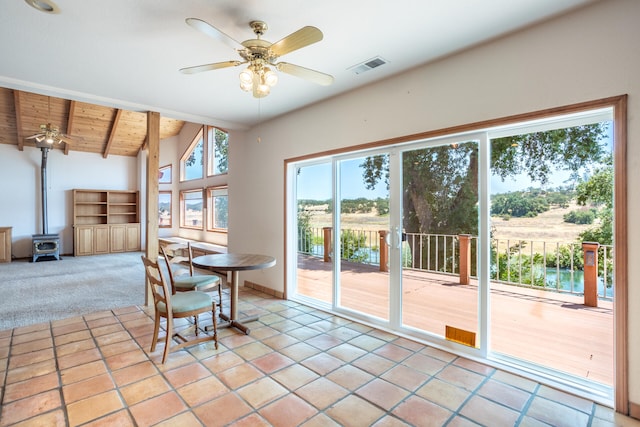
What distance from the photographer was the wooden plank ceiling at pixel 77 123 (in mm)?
6770

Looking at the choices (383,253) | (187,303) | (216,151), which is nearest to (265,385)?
(187,303)

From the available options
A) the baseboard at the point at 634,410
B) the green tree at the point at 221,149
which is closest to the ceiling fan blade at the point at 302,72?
the baseboard at the point at 634,410

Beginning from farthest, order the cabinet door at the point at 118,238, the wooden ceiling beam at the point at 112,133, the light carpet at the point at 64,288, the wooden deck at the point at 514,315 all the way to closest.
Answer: the cabinet door at the point at 118,238
the wooden ceiling beam at the point at 112,133
the light carpet at the point at 64,288
the wooden deck at the point at 514,315

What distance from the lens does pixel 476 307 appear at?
3.02 meters

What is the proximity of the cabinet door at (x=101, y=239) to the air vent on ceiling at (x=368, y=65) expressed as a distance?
29.3ft

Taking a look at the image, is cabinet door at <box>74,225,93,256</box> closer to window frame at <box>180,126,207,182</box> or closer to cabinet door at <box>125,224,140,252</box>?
cabinet door at <box>125,224,140,252</box>

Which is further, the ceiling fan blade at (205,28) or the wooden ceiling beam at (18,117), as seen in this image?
the wooden ceiling beam at (18,117)

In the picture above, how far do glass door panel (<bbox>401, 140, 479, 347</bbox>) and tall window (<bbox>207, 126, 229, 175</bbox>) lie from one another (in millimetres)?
5761

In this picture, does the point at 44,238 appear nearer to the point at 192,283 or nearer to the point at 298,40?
the point at 192,283

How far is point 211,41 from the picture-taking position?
2520 millimetres

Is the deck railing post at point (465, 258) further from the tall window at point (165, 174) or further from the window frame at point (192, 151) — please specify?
the tall window at point (165, 174)

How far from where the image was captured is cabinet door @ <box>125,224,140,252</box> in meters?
9.40

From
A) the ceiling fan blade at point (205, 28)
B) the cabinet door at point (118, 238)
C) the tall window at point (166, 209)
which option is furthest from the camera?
the tall window at point (166, 209)

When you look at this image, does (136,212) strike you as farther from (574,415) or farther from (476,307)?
(574,415)
